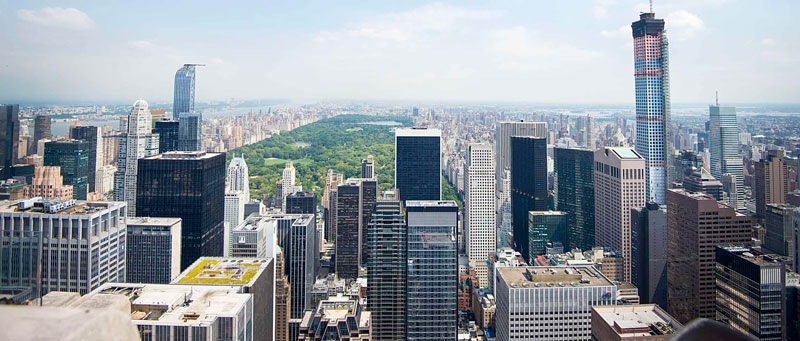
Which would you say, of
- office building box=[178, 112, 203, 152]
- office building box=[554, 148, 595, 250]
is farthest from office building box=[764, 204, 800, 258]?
office building box=[178, 112, 203, 152]

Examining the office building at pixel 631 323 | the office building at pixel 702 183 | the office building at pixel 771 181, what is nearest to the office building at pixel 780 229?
the office building at pixel 771 181

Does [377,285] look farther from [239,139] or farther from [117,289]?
[239,139]

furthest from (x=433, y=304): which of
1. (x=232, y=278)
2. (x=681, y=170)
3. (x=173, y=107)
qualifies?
(x=173, y=107)

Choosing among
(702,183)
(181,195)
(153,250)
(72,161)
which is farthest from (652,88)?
(72,161)

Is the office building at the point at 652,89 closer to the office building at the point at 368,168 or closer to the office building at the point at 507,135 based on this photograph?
the office building at the point at 507,135

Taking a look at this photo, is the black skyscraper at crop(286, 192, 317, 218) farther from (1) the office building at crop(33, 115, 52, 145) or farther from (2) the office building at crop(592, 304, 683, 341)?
(2) the office building at crop(592, 304, 683, 341)

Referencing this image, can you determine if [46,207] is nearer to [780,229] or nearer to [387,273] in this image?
[387,273]
